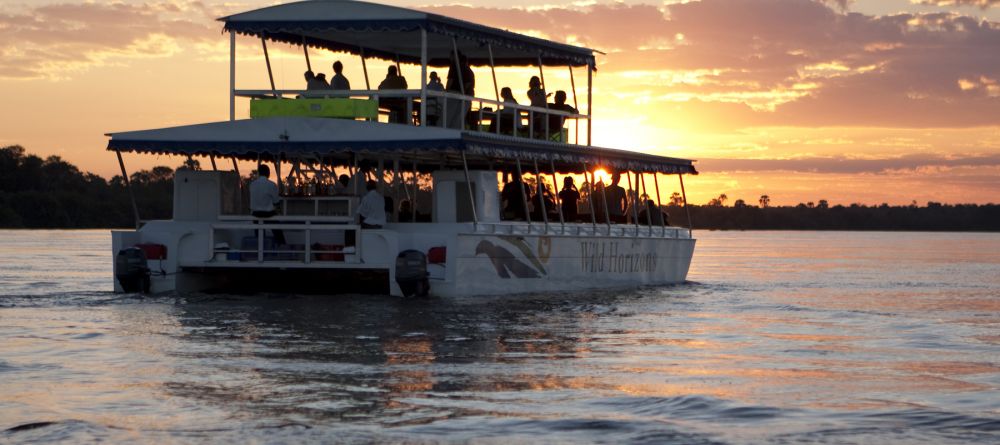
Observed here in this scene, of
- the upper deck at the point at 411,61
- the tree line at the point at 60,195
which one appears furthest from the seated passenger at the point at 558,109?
the tree line at the point at 60,195

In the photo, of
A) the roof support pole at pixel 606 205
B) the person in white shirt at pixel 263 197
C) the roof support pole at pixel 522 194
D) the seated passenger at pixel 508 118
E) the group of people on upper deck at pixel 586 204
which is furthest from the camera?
the roof support pole at pixel 606 205

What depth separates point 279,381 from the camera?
Result: 38.4 feet

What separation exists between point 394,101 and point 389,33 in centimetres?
150

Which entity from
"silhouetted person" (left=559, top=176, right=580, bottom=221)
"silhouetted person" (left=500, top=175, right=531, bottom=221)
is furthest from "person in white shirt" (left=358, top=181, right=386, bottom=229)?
"silhouetted person" (left=559, top=176, right=580, bottom=221)

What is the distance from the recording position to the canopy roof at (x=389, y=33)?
896 inches

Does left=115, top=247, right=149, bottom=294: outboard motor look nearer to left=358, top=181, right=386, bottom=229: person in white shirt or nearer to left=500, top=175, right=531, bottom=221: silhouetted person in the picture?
left=358, top=181, right=386, bottom=229: person in white shirt

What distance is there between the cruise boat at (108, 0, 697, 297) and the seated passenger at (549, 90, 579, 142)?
0.13 meters

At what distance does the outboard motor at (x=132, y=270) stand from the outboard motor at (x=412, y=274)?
3.77 meters

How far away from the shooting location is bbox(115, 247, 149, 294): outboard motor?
69.7ft

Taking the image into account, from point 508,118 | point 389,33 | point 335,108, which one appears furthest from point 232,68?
point 508,118

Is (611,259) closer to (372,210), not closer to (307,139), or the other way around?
(372,210)

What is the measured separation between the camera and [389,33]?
83.0 feet

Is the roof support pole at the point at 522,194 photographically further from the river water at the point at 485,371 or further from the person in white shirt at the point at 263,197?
the person in white shirt at the point at 263,197

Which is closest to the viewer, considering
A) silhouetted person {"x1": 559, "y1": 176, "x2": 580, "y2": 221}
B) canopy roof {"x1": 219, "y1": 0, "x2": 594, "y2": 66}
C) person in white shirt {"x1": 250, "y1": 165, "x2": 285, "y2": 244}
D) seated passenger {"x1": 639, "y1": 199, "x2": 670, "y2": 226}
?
person in white shirt {"x1": 250, "y1": 165, "x2": 285, "y2": 244}
